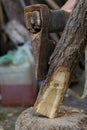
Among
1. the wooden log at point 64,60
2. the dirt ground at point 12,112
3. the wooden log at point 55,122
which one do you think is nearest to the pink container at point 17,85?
the dirt ground at point 12,112

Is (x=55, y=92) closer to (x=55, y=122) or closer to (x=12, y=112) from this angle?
(x=55, y=122)

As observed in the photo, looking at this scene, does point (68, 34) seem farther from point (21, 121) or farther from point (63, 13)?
point (21, 121)

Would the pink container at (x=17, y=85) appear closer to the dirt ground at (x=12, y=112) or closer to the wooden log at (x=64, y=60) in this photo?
the dirt ground at (x=12, y=112)

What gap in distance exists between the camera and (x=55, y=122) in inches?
72.7

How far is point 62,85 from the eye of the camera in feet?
6.18

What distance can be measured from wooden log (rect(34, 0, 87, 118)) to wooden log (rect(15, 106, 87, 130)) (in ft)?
0.18

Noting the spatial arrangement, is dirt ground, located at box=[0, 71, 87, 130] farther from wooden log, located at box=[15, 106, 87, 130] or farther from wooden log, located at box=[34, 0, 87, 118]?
wooden log, located at box=[34, 0, 87, 118]

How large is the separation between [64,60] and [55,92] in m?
0.19

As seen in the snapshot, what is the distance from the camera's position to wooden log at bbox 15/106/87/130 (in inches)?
71.6

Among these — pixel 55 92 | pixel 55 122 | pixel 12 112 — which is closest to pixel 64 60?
pixel 55 92

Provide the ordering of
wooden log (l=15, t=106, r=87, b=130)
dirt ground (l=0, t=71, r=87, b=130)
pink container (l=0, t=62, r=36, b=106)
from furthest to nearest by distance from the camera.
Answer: pink container (l=0, t=62, r=36, b=106), dirt ground (l=0, t=71, r=87, b=130), wooden log (l=15, t=106, r=87, b=130)

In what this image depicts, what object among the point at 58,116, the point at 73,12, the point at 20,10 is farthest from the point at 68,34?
the point at 20,10

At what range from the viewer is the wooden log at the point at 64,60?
1.84 m

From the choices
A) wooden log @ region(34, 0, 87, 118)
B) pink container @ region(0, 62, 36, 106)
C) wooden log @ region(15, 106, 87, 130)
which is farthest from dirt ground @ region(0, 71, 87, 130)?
wooden log @ region(34, 0, 87, 118)
